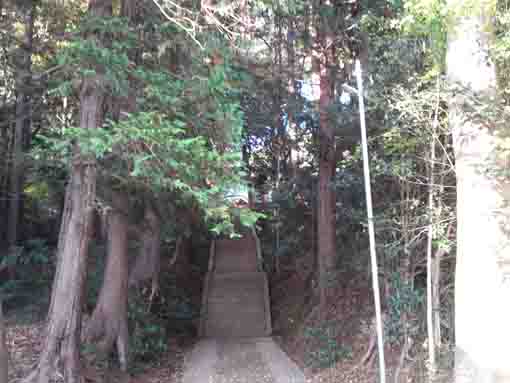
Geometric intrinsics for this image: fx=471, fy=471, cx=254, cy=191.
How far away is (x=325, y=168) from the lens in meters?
10.8

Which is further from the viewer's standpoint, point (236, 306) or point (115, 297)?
point (236, 306)

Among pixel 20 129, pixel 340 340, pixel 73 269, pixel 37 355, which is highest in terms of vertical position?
pixel 20 129

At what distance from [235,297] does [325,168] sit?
5837 mm

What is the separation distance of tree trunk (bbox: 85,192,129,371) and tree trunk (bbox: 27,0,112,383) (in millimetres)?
1704

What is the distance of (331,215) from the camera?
432 inches

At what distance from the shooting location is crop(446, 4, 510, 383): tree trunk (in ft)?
14.1

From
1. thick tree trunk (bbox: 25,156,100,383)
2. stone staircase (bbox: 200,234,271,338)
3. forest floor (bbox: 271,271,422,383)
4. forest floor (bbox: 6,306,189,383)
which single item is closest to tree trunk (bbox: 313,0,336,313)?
forest floor (bbox: 271,271,422,383)

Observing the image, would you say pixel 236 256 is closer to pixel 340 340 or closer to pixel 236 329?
pixel 236 329

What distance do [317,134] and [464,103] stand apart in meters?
6.32

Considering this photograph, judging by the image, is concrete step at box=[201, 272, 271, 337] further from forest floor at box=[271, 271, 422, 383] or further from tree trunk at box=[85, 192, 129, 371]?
tree trunk at box=[85, 192, 129, 371]

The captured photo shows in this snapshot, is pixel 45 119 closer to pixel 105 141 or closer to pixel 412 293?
pixel 105 141

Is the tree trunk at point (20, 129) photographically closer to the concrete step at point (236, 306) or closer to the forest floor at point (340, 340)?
the concrete step at point (236, 306)

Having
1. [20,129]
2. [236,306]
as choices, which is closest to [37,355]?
[236,306]

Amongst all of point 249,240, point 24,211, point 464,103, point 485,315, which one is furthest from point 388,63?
point 249,240
